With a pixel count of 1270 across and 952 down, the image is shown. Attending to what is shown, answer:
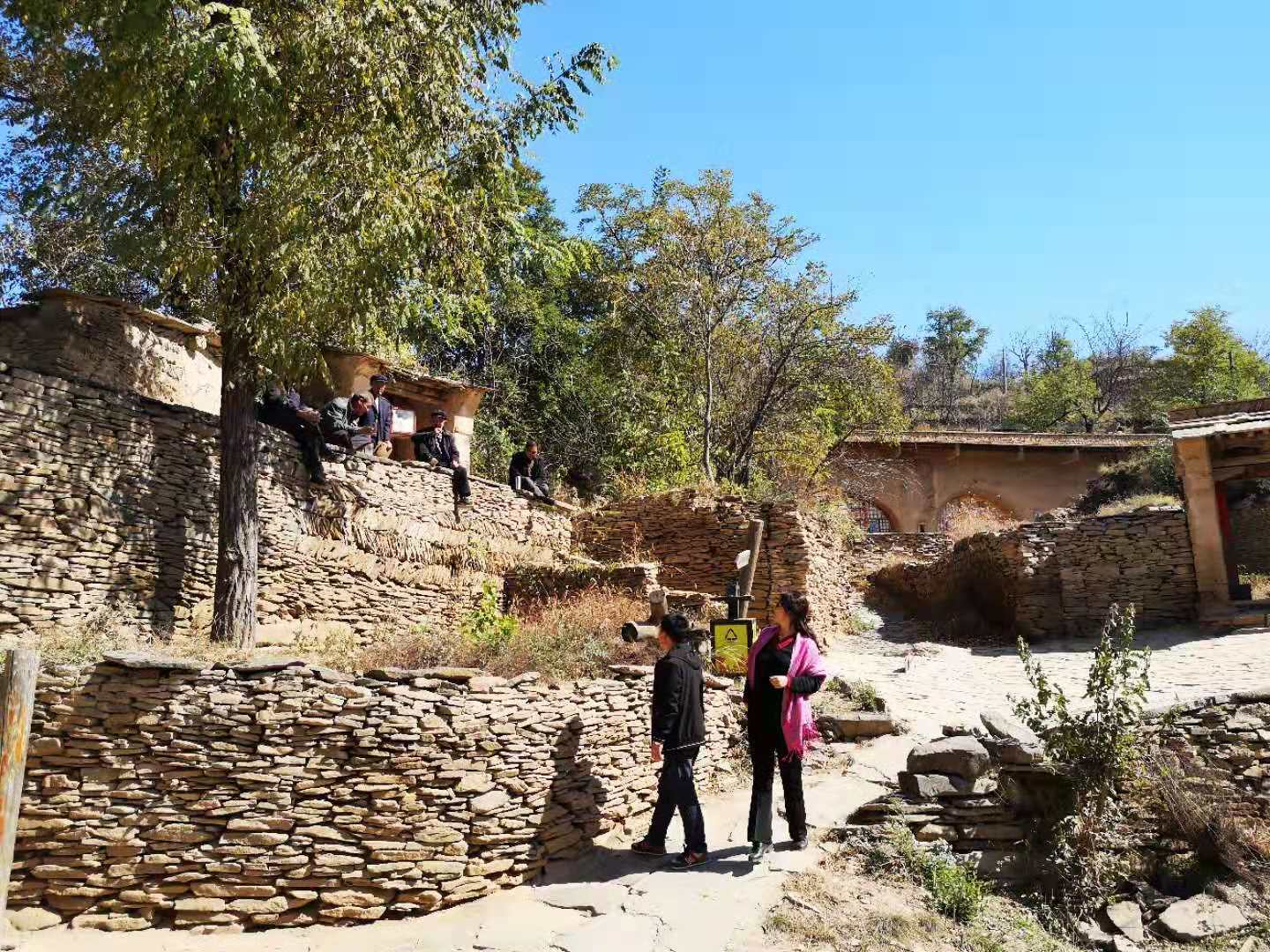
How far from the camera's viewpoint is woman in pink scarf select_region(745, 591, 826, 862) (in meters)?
7.09

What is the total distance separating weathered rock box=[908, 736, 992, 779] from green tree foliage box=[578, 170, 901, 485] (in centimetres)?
1276

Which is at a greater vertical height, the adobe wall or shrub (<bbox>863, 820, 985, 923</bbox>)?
the adobe wall

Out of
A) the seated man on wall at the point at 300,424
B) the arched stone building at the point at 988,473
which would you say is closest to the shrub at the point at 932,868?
the seated man on wall at the point at 300,424

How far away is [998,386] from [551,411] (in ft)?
95.1

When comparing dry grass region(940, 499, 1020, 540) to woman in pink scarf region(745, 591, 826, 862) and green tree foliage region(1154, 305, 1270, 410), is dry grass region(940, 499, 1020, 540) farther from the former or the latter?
woman in pink scarf region(745, 591, 826, 862)

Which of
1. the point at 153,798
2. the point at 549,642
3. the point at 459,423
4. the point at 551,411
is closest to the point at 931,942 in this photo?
the point at 549,642

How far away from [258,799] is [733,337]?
54.0 ft

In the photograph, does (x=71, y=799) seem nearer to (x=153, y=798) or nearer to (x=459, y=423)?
(x=153, y=798)

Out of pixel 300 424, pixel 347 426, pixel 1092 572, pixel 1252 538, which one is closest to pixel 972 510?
pixel 1252 538

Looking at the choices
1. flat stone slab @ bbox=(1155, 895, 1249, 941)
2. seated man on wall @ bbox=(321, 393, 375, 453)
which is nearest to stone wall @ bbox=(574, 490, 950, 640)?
seated man on wall @ bbox=(321, 393, 375, 453)

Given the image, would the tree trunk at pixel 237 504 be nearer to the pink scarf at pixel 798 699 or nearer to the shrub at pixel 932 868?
the pink scarf at pixel 798 699

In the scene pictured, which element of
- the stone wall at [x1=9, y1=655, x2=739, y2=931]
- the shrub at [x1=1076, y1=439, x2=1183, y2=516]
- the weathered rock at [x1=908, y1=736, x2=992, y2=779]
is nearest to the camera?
the stone wall at [x1=9, y1=655, x2=739, y2=931]

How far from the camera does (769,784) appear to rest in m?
7.15

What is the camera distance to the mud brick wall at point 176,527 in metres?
9.28
